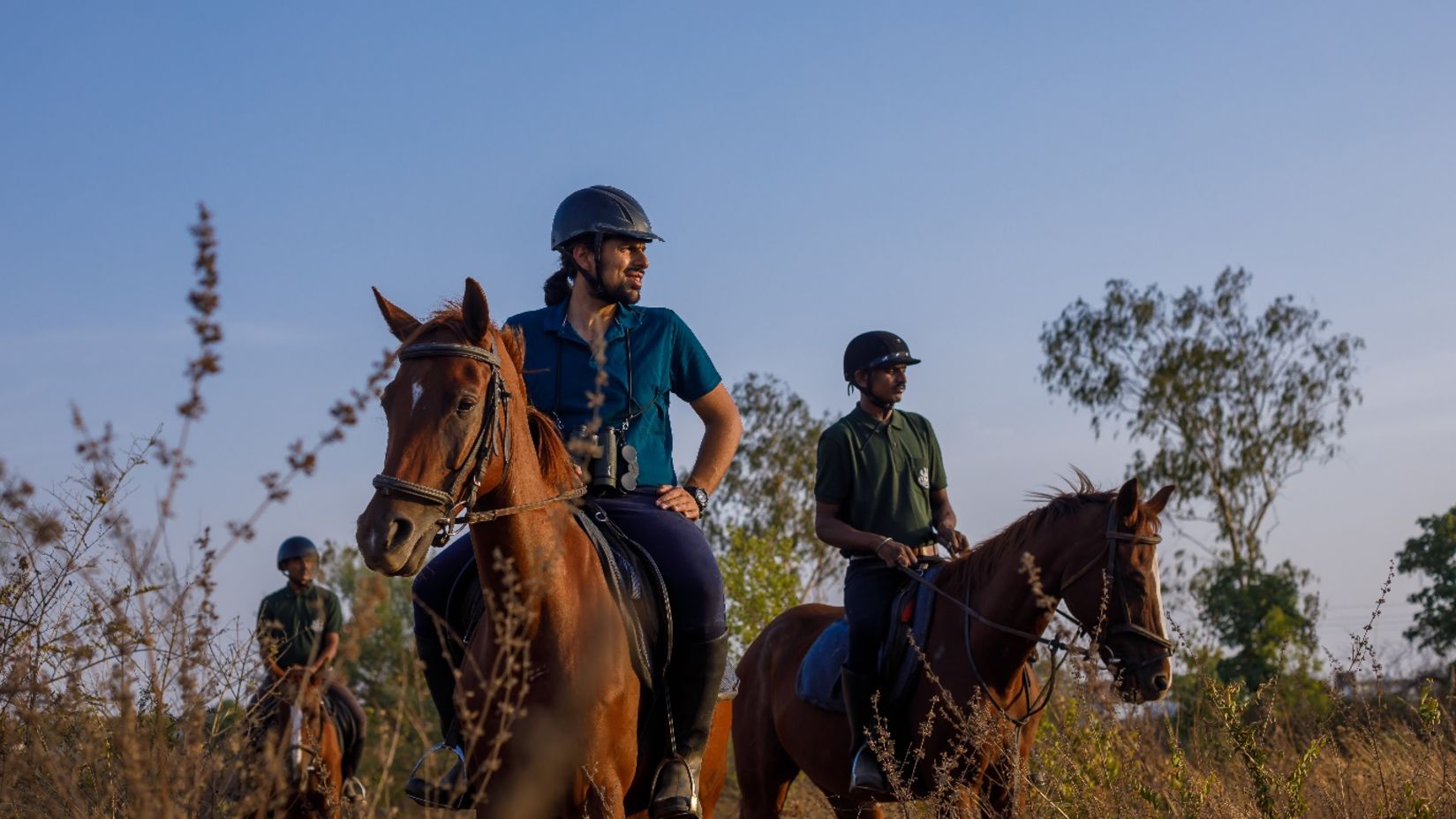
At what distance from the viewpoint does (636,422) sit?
235 inches

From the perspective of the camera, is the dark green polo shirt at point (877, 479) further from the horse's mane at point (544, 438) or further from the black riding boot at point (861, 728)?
the horse's mane at point (544, 438)

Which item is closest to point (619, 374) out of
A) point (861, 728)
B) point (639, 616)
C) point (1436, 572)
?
point (639, 616)

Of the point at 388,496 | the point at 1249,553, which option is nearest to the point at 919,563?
the point at 388,496

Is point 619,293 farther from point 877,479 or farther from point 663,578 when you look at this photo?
point 877,479

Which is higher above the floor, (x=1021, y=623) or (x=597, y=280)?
(x=597, y=280)

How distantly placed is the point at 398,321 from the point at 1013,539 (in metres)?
4.16

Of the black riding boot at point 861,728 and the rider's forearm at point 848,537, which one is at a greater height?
the rider's forearm at point 848,537

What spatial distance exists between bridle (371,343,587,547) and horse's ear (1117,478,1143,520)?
12.0 ft

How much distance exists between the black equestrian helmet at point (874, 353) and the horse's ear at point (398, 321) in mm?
4326

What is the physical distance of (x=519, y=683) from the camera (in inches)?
193

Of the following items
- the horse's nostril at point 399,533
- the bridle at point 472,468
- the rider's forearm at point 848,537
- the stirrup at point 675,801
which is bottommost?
the stirrup at point 675,801

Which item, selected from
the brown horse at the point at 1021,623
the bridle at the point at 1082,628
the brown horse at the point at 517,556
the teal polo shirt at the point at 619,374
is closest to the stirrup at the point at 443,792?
the brown horse at the point at 517,556

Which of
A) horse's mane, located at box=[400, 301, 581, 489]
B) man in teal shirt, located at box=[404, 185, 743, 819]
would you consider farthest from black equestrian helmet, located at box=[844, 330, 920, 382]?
horse's mane, located at box=[400, 301, 581, 489]

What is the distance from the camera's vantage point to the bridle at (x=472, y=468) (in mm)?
4438
